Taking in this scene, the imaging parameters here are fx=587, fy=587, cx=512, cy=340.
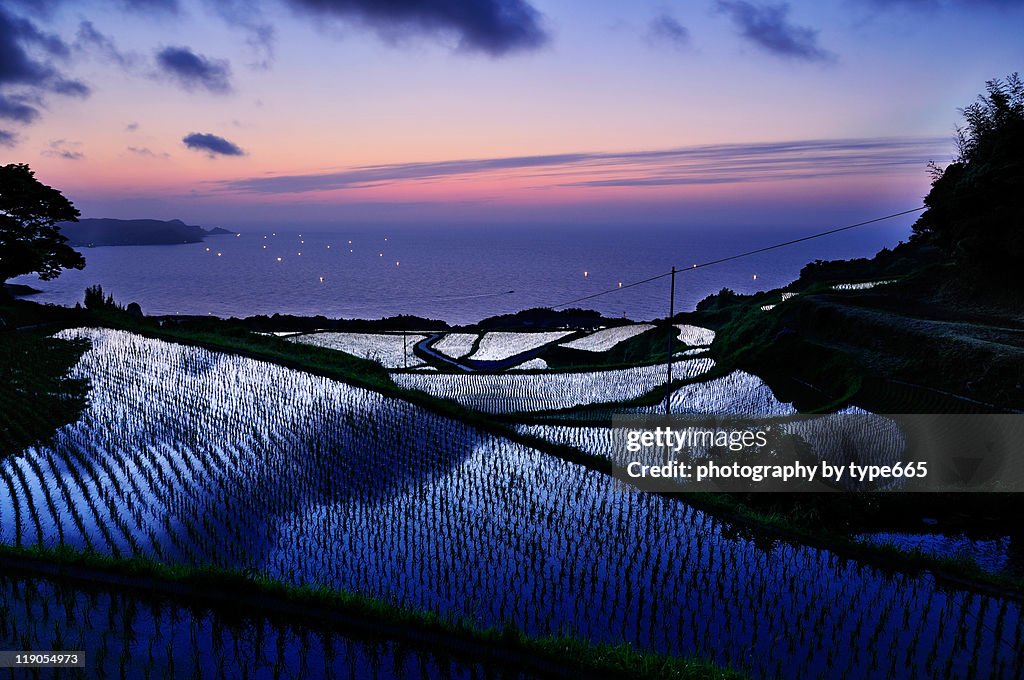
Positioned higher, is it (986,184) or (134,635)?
(986,184)

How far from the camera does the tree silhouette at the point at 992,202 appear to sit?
16875 mm

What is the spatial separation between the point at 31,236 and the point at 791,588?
27331 millimetres

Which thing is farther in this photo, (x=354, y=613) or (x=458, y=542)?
(x=458, y=542)

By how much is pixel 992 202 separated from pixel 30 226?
33065mm

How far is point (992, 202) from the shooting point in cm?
1764

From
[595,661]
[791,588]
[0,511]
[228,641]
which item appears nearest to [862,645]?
[791,588]

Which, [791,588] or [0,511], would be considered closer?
[791,588]

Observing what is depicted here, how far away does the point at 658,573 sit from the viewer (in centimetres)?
714

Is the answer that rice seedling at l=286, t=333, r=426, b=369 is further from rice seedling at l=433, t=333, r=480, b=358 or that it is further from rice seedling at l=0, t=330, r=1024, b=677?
rice seedling at l=0, t=330, r=1024, b=677

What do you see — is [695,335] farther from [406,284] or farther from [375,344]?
[406,284]

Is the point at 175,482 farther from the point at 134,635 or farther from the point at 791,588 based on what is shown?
the point at 791,588

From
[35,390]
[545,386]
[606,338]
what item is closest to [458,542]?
[545,386]

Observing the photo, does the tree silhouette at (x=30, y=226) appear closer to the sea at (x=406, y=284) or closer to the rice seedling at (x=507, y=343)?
the rice seedling at (x=507, y=343)

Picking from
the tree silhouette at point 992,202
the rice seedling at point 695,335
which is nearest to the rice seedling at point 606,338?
the rice seedling at point 695,335
